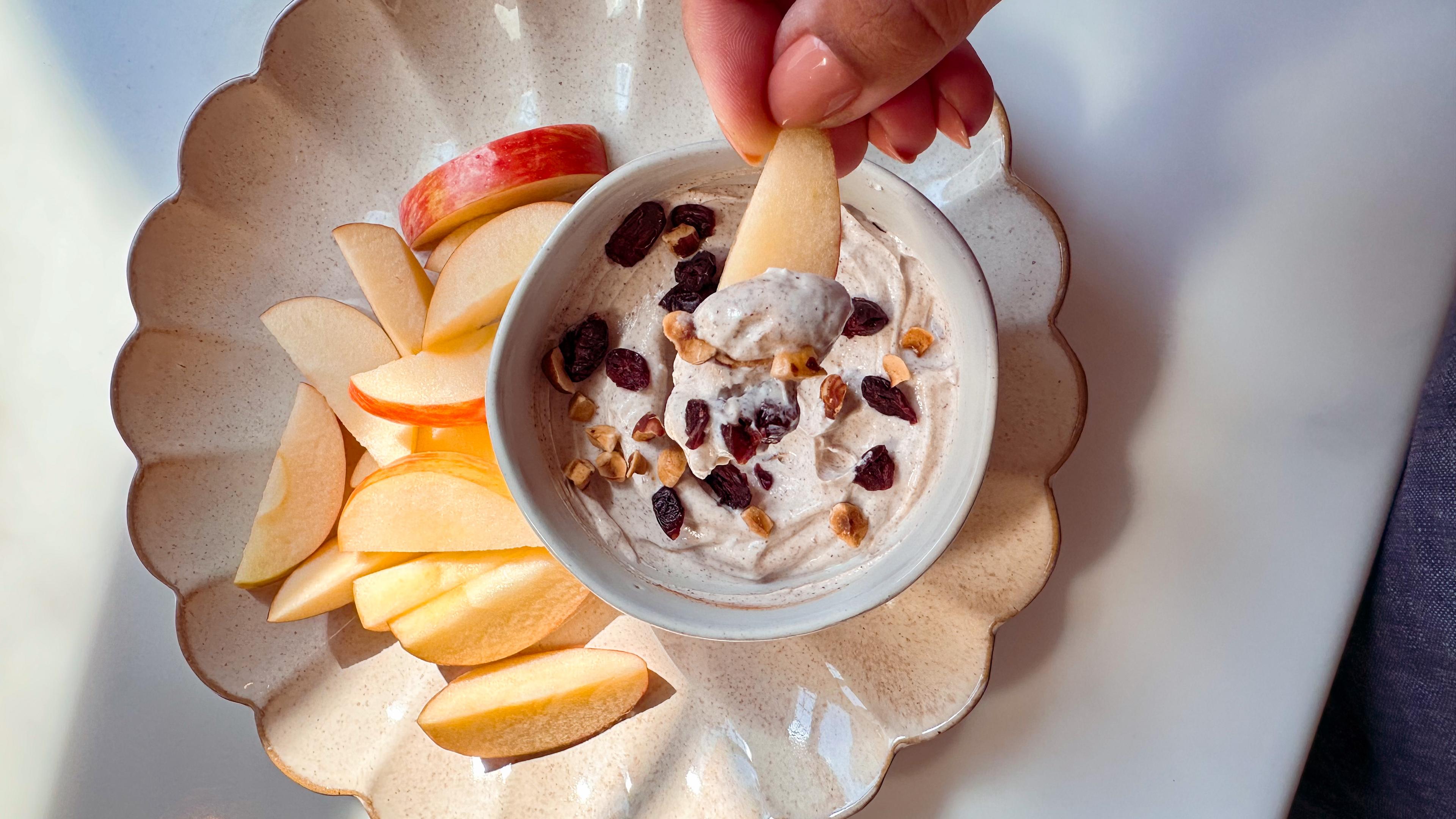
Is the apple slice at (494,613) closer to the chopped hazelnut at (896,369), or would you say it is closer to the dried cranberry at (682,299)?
the dried cranberry at (682,299)

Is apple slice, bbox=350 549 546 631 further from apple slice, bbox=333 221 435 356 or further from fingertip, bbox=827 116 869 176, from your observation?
fingertip, bbox=827 116 869 176

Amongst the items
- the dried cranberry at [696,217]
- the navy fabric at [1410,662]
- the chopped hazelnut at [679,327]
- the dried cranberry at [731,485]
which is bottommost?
the navy fabric at [1410,662]

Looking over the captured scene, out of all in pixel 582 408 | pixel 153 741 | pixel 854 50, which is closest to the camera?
pixel 854 50

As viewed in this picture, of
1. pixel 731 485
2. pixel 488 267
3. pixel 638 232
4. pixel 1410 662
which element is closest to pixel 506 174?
pixel 488 267

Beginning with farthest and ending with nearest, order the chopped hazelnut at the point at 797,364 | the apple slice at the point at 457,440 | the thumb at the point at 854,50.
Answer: the apple slice at the point at 457,440 < the chopped hazelnut at the point at 797,364 < the thumb at the point at 854,50

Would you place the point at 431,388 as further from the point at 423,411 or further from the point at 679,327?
the point at 679,327

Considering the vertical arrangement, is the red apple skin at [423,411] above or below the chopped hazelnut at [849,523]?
above

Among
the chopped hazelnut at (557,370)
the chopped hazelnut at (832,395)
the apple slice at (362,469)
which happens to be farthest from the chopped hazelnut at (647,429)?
the apple slice at (362,469)
